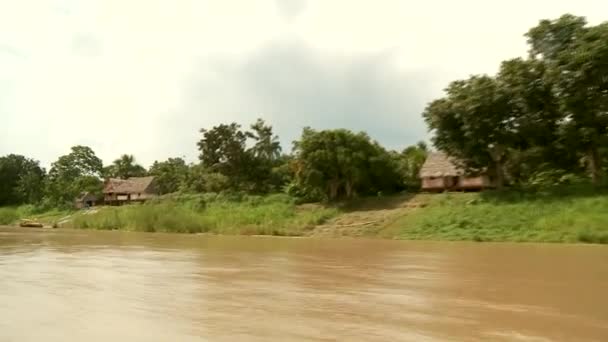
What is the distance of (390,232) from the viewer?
30.5m

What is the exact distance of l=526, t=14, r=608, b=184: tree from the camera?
28.6 metres

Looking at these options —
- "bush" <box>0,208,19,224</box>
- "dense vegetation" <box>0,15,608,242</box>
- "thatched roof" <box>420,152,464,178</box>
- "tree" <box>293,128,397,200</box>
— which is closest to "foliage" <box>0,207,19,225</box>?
"bush" <box>0,208,19,224</box>

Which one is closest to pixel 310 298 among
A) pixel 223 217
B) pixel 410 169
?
pixel 223 217

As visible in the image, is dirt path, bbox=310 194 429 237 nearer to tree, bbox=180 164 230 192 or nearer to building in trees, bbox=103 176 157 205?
tree, bbox=180 164 230 192

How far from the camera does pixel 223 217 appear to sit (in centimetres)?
3947

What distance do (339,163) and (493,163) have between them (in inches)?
394

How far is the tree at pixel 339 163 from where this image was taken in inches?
1524

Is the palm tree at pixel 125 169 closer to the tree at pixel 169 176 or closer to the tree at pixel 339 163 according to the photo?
the tree at pixel 169 176

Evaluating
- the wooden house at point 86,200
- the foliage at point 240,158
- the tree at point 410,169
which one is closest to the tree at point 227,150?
the foliage at point 240,158

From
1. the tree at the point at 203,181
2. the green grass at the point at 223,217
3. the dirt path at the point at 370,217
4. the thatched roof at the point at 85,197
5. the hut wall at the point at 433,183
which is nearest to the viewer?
the dirt path at the point at 370,217

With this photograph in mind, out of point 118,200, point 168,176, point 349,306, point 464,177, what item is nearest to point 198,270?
point 349,306

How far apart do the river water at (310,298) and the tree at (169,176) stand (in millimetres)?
45111

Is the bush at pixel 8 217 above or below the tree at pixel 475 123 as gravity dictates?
below

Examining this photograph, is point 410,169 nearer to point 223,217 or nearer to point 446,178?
Result: point 446,178
